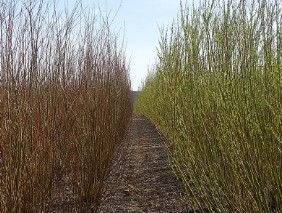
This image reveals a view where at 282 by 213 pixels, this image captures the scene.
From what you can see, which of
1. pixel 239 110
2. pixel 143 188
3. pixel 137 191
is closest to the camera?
pixel 239 110

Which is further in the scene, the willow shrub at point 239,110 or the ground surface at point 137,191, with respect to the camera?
the ground surface at point 137,191

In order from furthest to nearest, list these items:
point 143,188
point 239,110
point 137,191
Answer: point 143,188 → point 137,191 → point 239,110

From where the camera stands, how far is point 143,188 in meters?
4.59

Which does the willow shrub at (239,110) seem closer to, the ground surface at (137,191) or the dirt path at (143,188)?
the dirt path at (143,188)

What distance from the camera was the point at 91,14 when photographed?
143 inches

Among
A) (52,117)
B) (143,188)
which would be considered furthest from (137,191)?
(52,117)

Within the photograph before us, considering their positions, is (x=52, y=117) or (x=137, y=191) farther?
(x=137, y=191)

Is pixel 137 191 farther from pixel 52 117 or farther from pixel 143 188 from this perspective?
pixel 52 117

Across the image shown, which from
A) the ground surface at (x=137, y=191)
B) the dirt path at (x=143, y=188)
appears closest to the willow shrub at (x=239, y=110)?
the dirt path at (x=143, y=188)

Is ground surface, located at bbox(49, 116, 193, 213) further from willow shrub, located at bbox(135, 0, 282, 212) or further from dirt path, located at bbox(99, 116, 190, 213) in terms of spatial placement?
willow shrub, located at bbox(135, 0, 282, 212)

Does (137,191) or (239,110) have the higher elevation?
(239,110)

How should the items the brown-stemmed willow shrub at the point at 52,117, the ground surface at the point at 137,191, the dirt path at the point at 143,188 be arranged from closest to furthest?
the brown-stemmed willow shrub at the point at 52,117 → the ground surface at the point at 137,191 → the dirt path at the point at 143,188

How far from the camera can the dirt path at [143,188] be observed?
388 cm

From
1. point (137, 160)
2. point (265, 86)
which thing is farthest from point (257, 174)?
point (137, 160)
